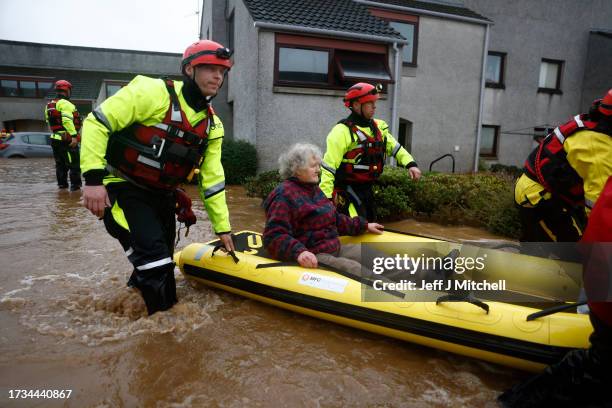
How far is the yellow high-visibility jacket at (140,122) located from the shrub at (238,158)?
6700 mm

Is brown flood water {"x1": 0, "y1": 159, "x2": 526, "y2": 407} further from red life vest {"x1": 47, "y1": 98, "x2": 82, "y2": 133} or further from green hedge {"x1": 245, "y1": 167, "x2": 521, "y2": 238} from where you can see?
red life vest {"x1": 47, "y1": 98, "x2": 82, "y2": 133}

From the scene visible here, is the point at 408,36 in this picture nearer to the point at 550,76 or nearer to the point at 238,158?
the point at 238,158

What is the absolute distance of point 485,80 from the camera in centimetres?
1352

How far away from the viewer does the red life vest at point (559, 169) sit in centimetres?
304

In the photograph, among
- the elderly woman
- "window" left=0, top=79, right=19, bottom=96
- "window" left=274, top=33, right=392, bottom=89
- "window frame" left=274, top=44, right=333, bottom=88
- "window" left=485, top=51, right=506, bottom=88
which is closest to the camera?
the elderly woman

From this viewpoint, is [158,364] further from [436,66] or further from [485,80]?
[485,80]

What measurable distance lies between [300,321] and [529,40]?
14.5 metres

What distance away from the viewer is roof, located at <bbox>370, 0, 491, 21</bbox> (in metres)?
12.0

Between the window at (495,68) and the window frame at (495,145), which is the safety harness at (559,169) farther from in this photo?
the window at (495,68)

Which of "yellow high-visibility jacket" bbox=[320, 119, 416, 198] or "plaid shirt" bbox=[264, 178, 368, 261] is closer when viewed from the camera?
"plaid shirt" bbox=[264, 178, 368, 261]

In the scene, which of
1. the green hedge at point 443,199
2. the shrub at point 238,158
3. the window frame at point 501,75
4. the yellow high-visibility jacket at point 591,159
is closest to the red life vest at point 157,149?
the yellow high-visibility jacket at point 591,159

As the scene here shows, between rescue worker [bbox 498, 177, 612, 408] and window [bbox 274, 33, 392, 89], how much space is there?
8.53 meters

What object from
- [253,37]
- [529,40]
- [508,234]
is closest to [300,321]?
[508,234]

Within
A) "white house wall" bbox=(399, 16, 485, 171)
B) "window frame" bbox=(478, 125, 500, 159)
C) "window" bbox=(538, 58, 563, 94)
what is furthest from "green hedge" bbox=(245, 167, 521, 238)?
"window" bbox=(538, 58, 563, 94)
